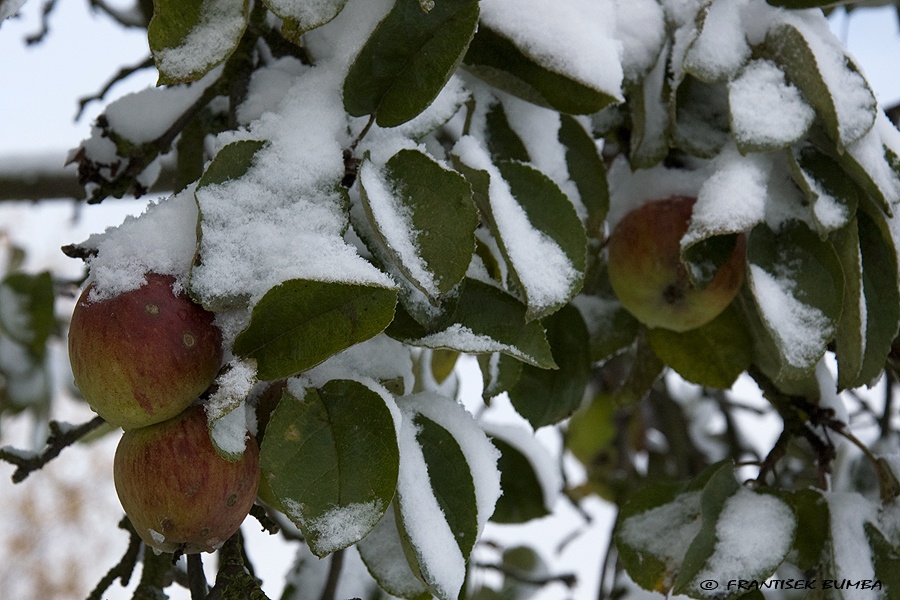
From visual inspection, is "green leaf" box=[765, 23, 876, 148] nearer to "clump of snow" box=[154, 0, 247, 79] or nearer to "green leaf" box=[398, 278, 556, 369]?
"green leaf" box=[398, 278, 556, 369]

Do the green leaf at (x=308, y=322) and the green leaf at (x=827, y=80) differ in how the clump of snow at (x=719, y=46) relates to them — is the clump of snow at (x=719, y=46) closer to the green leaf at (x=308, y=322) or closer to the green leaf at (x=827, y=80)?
the green leaf at (x=827, y=80)

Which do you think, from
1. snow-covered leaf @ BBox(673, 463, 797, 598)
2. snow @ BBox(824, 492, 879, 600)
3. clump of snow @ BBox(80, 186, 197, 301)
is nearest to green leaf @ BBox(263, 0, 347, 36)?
clump of snow @ BBox(80, 186, 197, 301)

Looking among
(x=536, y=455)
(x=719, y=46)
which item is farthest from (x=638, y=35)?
(x=536, y=455)

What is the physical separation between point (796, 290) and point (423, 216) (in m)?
0.34

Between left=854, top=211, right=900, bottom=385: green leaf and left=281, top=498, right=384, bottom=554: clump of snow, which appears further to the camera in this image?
left=854, top=211, right=900, bottom=385: green leaf

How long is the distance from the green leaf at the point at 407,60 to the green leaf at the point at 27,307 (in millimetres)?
901

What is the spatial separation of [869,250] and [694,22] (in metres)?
0.25

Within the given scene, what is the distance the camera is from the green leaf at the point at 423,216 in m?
0.54

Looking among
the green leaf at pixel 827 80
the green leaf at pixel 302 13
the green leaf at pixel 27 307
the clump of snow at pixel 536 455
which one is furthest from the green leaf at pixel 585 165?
the green leaf at pixel 27 307

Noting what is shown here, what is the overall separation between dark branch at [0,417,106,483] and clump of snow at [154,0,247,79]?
305mm

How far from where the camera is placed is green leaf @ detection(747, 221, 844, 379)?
2.26 ft

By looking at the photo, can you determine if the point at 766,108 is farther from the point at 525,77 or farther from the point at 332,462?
the point at 332,462

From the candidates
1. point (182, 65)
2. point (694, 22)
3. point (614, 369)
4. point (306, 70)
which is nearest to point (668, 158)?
point (694, 22)

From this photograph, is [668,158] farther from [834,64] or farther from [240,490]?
[240,490]
